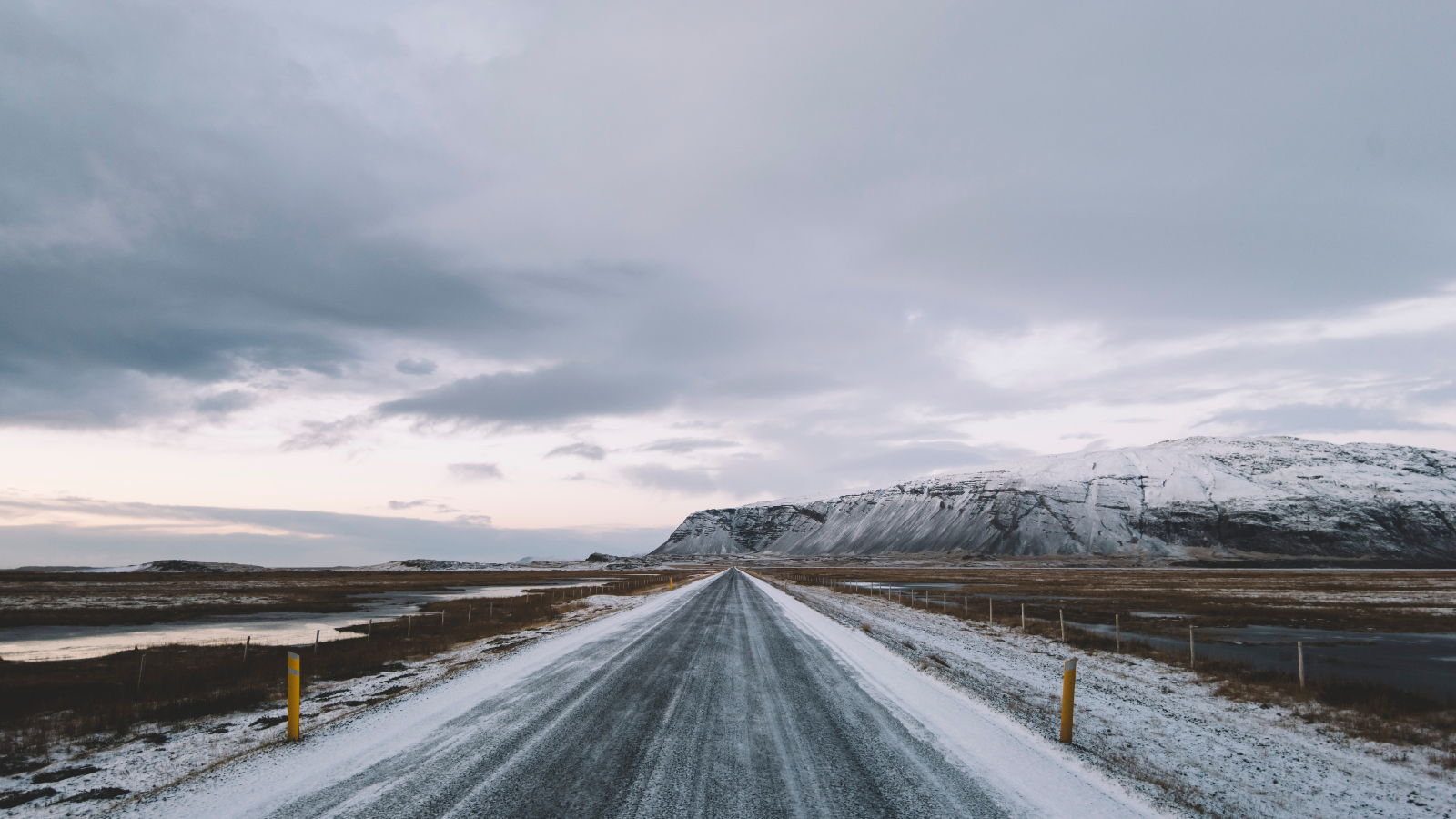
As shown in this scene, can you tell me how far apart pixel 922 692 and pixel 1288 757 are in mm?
5544

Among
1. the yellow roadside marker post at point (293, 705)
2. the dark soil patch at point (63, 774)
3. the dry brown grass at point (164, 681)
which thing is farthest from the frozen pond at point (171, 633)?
the yellow roadside marker post at point (293, 705)

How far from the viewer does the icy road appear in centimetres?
633

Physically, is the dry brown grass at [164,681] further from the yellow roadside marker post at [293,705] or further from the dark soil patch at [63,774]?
the yellow roadside marker post at [293,705]

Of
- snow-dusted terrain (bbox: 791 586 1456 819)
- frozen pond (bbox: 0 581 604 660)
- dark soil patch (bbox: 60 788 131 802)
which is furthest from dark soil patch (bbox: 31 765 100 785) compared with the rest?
frozen pond (bbox: 0 581 604 660)

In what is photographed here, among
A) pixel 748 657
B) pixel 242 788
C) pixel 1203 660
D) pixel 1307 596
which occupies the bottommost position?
pixel 1307 596

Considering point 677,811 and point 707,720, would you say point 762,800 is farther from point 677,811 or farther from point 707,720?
point 707,720

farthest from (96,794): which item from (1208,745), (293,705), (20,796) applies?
(1208,745)

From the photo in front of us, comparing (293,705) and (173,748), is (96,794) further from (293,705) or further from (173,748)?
(173,748)

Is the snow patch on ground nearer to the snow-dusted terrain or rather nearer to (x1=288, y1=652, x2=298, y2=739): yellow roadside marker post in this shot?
(x1=288, y1=652, x2=298, y2=739): yellow roadside marker post

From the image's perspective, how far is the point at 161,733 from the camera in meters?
10.0

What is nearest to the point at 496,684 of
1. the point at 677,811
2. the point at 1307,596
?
the point at 677,811

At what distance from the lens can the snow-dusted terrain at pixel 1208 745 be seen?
315 inches

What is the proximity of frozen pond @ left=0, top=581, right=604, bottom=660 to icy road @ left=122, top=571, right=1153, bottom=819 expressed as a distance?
18234mm

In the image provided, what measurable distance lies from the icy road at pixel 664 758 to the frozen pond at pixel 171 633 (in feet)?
59.8
